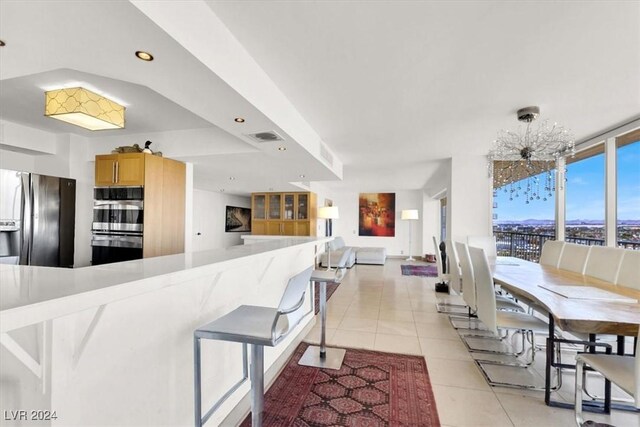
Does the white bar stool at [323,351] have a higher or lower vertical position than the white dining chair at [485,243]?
lower

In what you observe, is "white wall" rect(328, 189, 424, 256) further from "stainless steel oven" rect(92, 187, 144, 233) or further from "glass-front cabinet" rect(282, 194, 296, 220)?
"stainless steel oven" rect(92, 187, 144, 233)

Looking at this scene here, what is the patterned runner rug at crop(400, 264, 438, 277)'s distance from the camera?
6.92m

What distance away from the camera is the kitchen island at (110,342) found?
82 cm

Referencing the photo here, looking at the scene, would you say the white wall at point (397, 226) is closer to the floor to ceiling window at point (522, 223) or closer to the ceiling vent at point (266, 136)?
the floor to ceiling window at point (522, 223)

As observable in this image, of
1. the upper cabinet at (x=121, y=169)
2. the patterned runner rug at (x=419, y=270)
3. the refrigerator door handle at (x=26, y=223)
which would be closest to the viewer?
the refrigerator door handle at (x=26, y=223)

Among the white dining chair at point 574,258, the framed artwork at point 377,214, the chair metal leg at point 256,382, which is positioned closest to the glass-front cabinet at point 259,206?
the framed artwork at point 377,214

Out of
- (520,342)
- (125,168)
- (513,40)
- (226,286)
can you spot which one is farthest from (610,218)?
(125,168)

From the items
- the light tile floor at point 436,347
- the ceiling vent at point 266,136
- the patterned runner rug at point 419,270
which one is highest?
the ceiling vent at point 266,136

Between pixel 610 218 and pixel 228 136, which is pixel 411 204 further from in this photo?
pixel 228 136

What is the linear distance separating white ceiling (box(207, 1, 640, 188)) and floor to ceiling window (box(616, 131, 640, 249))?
1.17 ft

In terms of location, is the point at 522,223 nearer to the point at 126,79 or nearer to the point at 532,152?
the point at 532,152

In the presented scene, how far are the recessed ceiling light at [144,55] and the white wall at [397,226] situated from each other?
27.3ft

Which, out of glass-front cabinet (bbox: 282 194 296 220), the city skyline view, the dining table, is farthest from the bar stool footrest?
glass-front cabinet (bbox: 282 194 296 220)

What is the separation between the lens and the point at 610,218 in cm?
368
